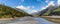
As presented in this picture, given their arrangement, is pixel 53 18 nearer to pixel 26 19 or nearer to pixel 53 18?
pixel 53 18

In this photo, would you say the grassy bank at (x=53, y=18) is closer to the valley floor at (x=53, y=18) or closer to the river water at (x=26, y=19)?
the valley floor at (x=53, y=18)

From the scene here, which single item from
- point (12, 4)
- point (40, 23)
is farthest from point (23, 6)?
point (40, 23)

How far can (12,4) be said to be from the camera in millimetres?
6195

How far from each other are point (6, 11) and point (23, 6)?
499mm

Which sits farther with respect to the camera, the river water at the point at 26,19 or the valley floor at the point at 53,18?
the valley floor at the point at 53,18

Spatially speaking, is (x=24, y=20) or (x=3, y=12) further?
(x=24, y=20)

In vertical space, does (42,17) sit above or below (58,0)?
below

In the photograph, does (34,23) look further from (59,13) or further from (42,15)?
(59,13)

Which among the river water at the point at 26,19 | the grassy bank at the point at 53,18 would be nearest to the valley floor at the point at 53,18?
the grassy bank at the point at 53,18

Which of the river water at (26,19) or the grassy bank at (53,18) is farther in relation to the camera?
the grassy bank at (53,18)

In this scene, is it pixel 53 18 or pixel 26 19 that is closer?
pixel 53 18

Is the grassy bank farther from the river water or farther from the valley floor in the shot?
the river water

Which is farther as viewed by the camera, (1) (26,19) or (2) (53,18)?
(1) (26,19)

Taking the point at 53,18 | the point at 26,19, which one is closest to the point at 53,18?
the point at 53,18
